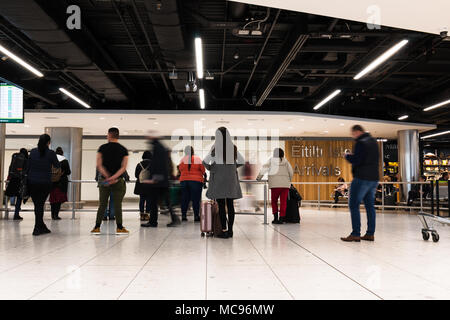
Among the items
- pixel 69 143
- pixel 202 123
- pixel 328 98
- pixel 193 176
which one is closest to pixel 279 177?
pixel 193 176

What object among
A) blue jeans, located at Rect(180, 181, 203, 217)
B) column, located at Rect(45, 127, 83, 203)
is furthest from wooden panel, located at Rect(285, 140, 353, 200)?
blue jeans, located at Rect(180, 181, 203, 217)

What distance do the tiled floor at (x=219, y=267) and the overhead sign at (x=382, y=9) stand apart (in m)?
2.98

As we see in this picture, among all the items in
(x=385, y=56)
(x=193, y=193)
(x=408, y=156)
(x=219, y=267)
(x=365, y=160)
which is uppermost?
(x=385, y=56)

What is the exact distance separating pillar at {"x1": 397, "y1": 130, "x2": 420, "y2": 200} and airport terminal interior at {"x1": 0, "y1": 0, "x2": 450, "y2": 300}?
0.19ft

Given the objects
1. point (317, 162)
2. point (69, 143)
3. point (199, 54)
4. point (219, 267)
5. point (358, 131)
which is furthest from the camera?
point (317, 162)

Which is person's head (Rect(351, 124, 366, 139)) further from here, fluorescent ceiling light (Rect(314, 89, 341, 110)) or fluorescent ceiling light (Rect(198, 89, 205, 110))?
fluorescent ceiling light (Rect(198, 89, 205, 110))

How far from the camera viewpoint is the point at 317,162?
65.4 ft

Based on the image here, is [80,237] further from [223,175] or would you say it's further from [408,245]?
[408,245]

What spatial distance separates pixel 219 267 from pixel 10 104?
6513 mm

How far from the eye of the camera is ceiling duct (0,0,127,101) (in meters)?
5.71

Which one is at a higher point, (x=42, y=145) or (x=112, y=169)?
(x=42, y=145)

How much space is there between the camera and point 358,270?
10.7ft

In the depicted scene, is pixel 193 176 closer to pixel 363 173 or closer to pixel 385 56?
pixel 363 173

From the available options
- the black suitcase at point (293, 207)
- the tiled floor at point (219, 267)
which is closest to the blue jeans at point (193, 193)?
the black suitcase at point (293, 207)
